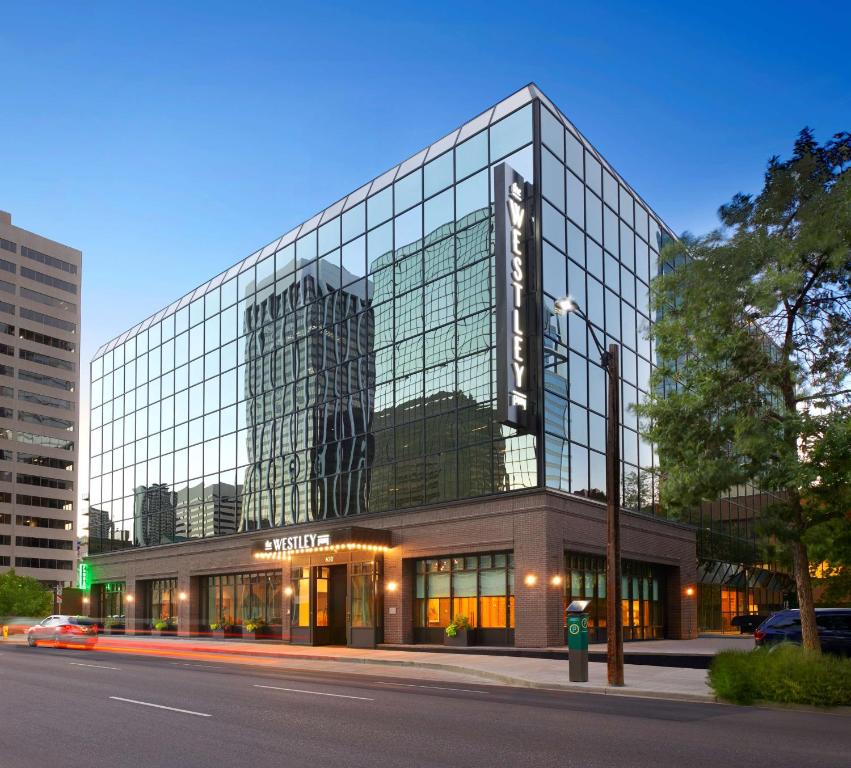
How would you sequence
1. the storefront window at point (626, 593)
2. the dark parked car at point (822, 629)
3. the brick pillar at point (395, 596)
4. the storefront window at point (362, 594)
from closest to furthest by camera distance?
the dark parked car at point (822, 629)
the storefront window at point (626, 593)
the brick pillar at point (395, 596)
the storefront window at point (362, 594)

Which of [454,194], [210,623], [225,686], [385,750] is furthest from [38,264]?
[385,750]

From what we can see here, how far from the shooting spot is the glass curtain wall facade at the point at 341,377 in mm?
37719

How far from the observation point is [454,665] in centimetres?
2811

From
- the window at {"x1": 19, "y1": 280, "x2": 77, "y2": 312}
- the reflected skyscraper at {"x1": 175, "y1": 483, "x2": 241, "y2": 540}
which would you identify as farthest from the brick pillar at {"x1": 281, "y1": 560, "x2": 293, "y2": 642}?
the window at {"x1": 19, "y1": 280, "x2": 77, "y2": 312}

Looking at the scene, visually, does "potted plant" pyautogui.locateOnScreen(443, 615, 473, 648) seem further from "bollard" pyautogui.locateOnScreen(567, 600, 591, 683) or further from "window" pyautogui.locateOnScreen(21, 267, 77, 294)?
"window" pyautogui.locateOnScreen(21, 267, 77, 294)

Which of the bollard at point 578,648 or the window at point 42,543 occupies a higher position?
the bollard at point 578,648

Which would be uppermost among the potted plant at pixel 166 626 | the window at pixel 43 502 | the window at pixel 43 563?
the window at pixel 43 502

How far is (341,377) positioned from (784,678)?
29.2m

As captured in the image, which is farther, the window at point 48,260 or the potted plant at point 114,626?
the window at point 48,260

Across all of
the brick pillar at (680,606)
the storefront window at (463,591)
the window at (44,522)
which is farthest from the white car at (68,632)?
the window at (44,522)

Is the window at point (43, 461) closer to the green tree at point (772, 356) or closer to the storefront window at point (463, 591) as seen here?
the storefront window at point (463, 591)

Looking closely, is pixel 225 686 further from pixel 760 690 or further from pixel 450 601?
pixel 450 601

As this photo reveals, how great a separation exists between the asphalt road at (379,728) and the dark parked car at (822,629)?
397 inches

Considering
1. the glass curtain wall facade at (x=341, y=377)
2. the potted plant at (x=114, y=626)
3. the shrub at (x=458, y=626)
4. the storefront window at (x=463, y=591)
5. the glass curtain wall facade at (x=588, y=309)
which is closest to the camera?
the shrub at (x=458, y=626)
